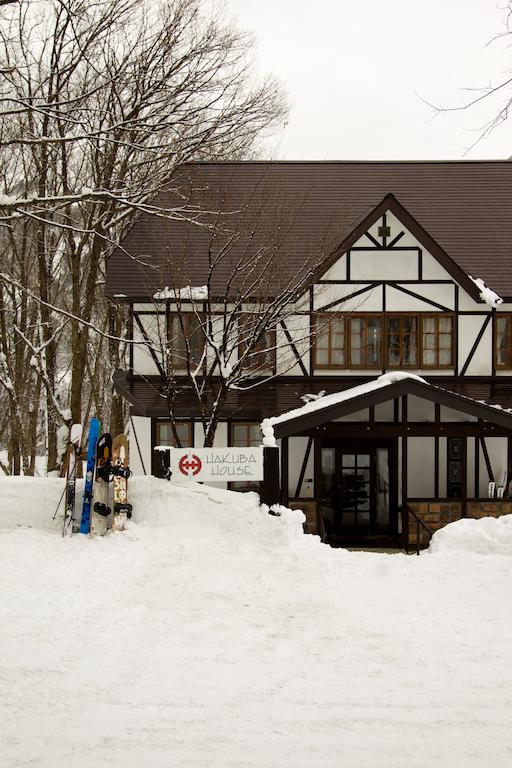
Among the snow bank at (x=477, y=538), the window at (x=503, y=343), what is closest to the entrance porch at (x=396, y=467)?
the window at (x=503, y=343)

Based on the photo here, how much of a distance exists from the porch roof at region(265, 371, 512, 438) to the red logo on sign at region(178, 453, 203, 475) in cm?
263

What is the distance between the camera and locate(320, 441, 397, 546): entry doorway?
17.0 m

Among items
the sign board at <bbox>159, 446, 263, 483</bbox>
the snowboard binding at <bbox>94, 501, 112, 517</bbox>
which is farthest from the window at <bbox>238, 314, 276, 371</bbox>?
the snowboard binding at <bbox>94, 501, 112, 517</bbox>

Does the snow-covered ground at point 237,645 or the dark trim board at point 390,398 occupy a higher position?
the dark trim board at point 390,398

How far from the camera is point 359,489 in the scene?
56.5 feet

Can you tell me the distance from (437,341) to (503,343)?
1.67 metres

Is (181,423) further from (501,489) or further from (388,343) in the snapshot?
(501,489)

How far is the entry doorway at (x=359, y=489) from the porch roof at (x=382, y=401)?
2.31 metres

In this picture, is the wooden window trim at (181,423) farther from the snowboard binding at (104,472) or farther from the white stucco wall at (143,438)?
the snowboard binding at (104,472)

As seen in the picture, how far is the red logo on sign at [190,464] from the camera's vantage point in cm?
1257

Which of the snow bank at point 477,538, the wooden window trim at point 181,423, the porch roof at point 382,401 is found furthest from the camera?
the wooden window trim at point 181,423

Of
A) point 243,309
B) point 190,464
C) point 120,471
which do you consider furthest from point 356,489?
point 120,471

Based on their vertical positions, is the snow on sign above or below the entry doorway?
above

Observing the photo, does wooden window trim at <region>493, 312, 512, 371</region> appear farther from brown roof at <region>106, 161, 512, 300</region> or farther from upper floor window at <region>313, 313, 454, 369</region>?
upper floor window at <region>313, 313, 454, 369</region>
